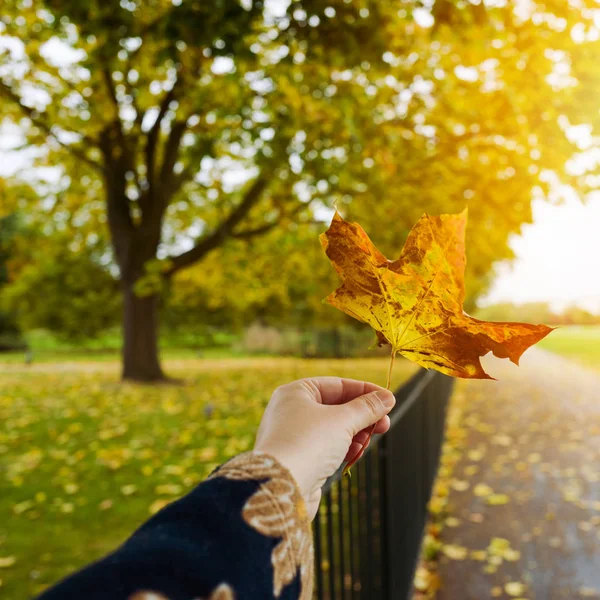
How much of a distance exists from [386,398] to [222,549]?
17.4 inches

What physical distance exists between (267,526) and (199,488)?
0.30ft

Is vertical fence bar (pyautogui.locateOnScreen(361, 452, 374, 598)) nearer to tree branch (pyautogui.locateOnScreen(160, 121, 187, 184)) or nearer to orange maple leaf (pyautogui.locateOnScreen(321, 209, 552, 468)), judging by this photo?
orange maple leaf (pyautogui.locateOnScreen(321, 209, 552, 468))

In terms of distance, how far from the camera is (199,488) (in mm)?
691

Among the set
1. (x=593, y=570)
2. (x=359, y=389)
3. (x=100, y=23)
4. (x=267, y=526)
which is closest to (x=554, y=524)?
(x=593, y=570)

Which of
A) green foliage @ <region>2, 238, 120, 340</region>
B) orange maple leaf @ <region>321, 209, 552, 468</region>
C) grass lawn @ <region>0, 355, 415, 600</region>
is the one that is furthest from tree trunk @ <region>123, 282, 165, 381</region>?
orange maple leaf @ <region>321, 209, 552, 468</region>

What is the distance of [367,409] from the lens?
951 millimetres

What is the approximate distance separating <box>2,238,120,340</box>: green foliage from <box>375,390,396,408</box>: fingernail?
69.1 ft

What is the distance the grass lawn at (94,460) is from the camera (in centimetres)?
429

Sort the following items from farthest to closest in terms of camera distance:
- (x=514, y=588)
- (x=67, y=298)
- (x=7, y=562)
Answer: (x=67, y=298) → (x=7, y=562) → (x=514, y=588)

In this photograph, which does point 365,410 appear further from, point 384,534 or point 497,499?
point 497,499

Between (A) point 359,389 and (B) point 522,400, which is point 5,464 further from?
(B) point 522,400

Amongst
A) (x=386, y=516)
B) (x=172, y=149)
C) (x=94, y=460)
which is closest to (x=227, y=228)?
(x=172, y=149)

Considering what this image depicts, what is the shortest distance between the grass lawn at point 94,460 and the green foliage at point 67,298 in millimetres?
11745

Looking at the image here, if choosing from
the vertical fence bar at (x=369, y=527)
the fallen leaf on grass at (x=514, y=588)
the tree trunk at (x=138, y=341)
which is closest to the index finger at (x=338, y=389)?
the vertical fence bar at (x=369, y=527)
